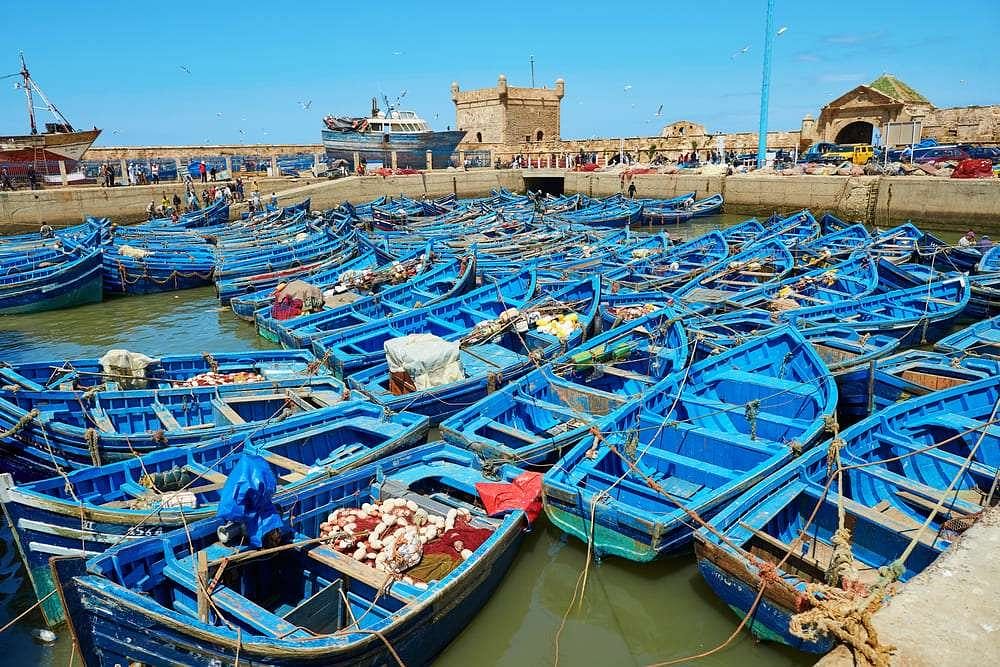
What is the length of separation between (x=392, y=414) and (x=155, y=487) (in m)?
3.30

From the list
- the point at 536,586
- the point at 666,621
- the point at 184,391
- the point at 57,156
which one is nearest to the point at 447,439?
the point at 536,586

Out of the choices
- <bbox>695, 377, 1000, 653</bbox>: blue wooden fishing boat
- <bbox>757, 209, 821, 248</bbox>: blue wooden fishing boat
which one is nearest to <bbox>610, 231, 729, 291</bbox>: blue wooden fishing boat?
<bbox>757, 209, 821, 248</bbox>: blue wooden fishing boat

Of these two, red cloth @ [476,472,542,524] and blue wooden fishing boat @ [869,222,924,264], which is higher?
blue wooden fishing boat @ [869,222,924,264]

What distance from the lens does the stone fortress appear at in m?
48.0

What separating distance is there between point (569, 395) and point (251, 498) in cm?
571

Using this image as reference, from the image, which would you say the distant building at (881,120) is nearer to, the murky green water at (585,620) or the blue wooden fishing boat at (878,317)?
the blue wooden fishing boat at (878,317)

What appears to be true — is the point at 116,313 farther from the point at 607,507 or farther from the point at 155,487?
the point at 607,507

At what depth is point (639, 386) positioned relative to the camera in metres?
11.5

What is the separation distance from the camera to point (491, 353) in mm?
12320

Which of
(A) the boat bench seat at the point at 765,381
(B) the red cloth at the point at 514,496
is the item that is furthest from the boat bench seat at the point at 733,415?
(B) the red cloth at the point at 514,496

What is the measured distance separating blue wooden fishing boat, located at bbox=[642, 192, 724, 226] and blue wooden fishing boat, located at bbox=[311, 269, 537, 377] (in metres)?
19.7

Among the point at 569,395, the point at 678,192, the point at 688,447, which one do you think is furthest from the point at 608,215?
the point at 688,447

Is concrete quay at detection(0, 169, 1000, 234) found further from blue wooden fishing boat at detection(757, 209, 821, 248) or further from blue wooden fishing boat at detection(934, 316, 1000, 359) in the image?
blue wooden fishing boat at detection(934, 316, 1000, 359)

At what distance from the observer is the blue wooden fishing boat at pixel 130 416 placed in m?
8.62
